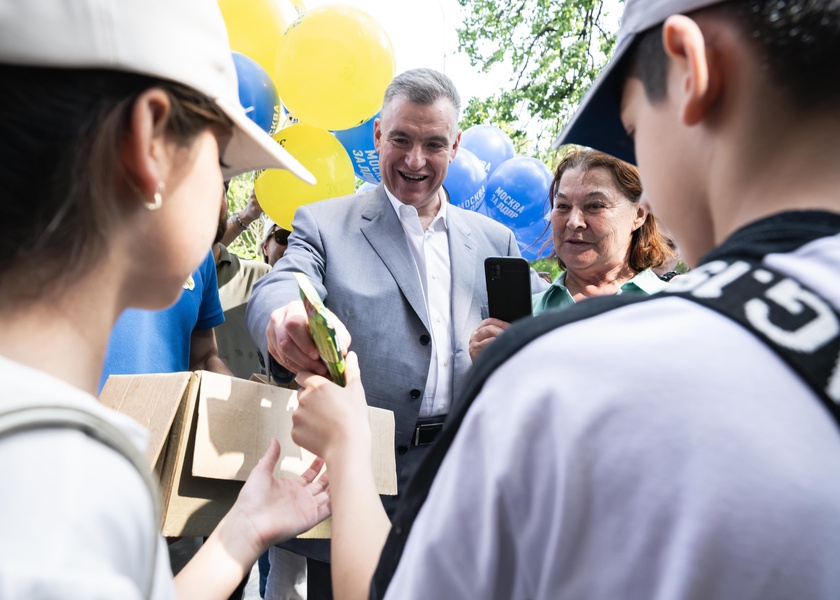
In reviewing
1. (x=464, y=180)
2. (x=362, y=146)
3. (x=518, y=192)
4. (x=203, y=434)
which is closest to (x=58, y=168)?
(x=203, y=434)

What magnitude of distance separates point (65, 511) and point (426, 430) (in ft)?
5.99

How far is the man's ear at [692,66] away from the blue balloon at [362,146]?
→ 3.96m

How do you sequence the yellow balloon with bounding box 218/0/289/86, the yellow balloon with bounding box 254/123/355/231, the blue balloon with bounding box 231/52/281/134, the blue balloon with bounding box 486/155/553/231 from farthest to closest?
the blue balloon with bounding box 486/155/553/231
the yellow balloon with bounding box 254/123/355/231
the yellow balloon with bounding box 218/0/289/86
the blue balloon with bounding box 231/52/281/134

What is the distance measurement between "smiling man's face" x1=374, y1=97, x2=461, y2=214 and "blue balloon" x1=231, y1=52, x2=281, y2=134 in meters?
0.98

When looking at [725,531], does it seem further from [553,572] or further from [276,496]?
[276,496]

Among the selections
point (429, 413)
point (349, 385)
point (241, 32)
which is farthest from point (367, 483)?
point (241, 32)

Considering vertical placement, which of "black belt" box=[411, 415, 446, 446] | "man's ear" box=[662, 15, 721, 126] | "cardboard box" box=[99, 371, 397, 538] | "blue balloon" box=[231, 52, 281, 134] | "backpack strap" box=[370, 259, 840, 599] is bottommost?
"black belt" box=[411, 415, 446, 446]

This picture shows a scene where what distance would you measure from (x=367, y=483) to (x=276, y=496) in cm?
35

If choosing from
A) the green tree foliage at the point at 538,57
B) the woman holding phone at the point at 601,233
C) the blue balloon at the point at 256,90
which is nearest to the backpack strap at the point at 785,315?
the woman holding phone at the point at 601,233

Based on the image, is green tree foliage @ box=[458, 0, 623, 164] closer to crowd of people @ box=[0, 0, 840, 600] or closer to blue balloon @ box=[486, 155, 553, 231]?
blue balloon @ box=[486, 155, 553, 231]

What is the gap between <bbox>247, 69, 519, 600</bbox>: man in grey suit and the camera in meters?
2.26

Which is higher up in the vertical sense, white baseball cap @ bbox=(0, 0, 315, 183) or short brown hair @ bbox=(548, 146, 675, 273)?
white baseball cap @ bbox=(0, 0, 315, 183)

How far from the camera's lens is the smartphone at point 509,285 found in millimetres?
2135

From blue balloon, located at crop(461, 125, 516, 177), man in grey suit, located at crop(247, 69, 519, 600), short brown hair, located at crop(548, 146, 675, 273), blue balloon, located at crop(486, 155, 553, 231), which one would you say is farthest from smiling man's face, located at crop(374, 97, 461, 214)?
blue balloon, located at crop(461, 125, 516, 177)
